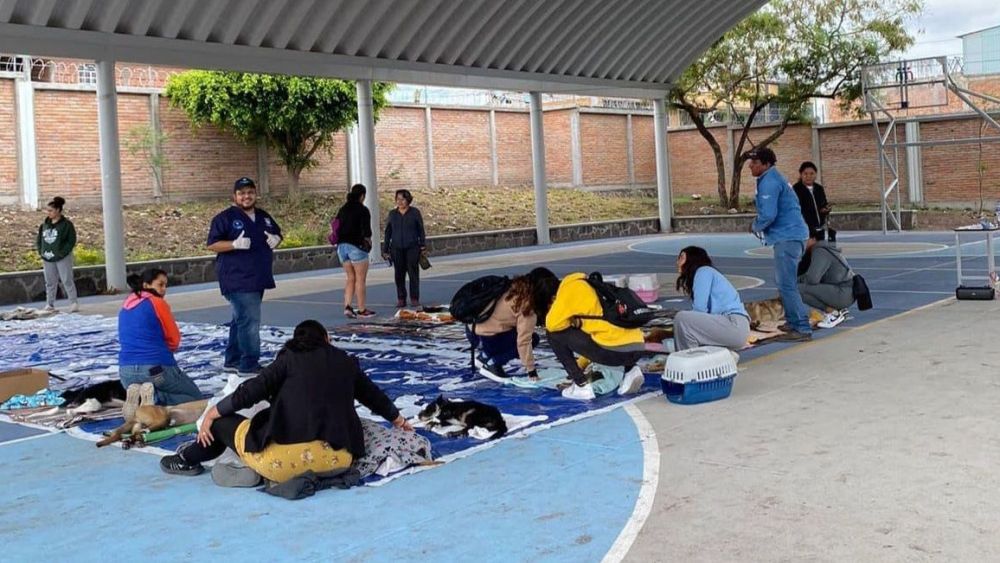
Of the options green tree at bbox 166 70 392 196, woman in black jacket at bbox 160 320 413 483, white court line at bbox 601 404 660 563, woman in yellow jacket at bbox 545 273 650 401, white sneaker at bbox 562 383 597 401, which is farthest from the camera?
green tree at bbox 166 70 392 196

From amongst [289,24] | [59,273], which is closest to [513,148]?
[289,24]

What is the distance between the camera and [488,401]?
8211mm

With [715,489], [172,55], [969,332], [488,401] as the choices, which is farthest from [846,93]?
[715,489]

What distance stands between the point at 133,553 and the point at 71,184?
68.4 feet

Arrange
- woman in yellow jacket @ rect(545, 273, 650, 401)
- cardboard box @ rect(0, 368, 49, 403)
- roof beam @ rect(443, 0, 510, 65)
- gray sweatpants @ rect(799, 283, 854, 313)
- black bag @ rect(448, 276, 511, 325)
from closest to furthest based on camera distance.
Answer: woman in yellow jacket @ rect(545, 273, 650, 401) → cardboard box @ rect(0, 368, 49, 403) → black bag @ rect(448, 276, 511, 325) → gray sweatpants @ rect(799, 283, 854, 313) → roof beam @ rect(443, 0, 510, 65)

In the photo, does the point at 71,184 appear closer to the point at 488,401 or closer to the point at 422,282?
the point at 422,282

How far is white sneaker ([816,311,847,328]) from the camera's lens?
11.2m

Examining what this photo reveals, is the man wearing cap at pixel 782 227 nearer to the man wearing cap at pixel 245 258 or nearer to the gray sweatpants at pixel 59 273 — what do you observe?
the man wearing cap at pixel 245 258

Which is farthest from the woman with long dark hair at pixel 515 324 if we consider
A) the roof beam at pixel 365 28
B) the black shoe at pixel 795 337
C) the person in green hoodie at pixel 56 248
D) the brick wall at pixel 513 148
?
the brick wall at pixel 513 148

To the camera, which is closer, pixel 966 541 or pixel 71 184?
pixel 966 541

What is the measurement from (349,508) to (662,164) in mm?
27698

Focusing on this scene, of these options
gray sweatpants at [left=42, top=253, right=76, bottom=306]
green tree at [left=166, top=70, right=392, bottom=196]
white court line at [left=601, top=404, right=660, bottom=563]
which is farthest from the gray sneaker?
green tree at [left=166, top=70, right=392, bottom=196]

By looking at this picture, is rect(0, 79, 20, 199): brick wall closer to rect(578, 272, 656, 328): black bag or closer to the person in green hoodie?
the person in green hoodie

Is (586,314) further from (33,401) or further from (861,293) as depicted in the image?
(33,401)
